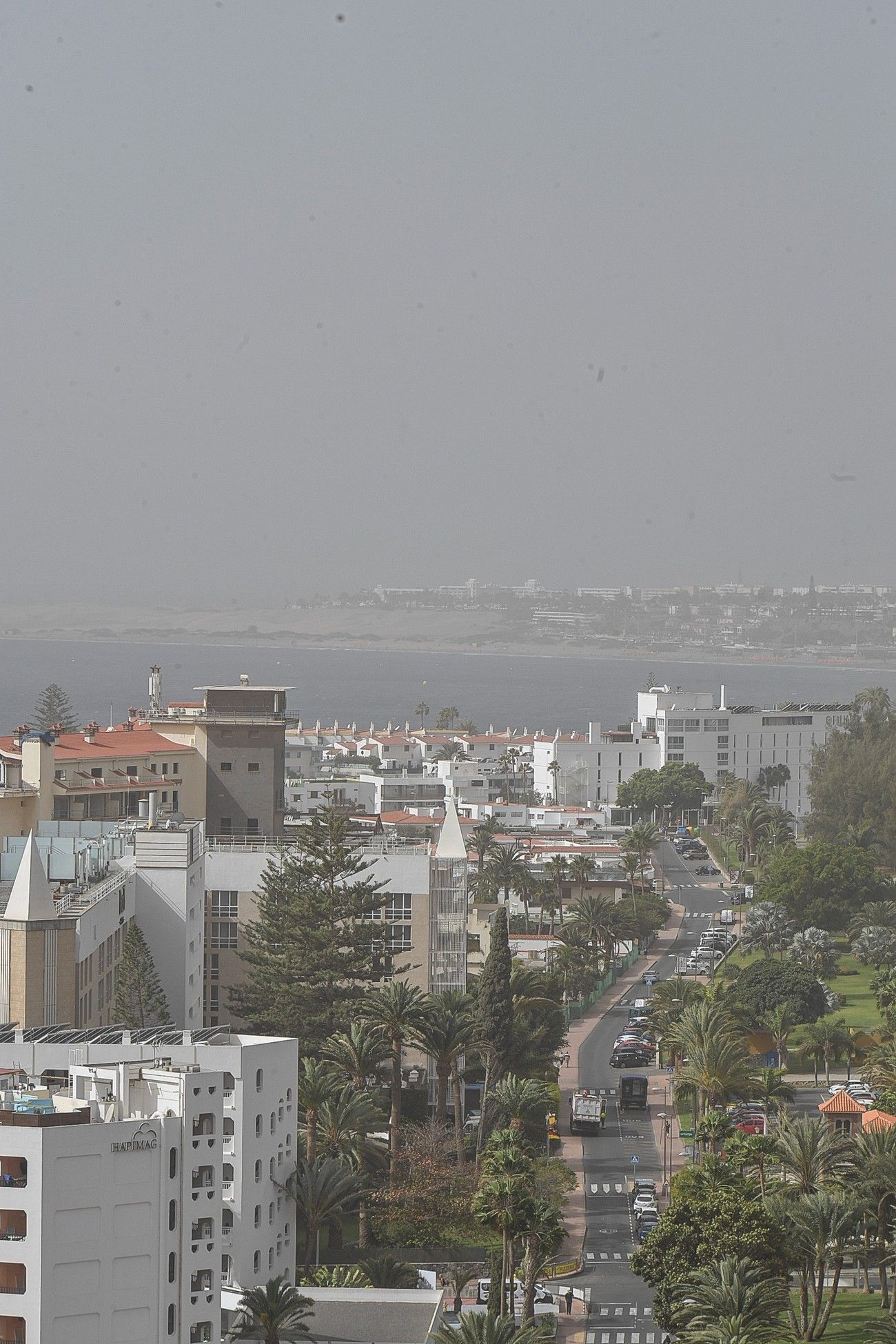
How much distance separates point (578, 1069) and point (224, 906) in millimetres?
10704

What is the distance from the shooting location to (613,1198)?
1570 inches

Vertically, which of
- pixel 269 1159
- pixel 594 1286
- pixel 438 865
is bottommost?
pixel 594 1286

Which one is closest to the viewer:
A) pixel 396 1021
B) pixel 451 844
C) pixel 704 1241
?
pixel 704 1241

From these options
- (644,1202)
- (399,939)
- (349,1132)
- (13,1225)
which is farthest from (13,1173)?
(399,939)

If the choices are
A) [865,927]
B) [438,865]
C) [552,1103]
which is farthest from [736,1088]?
[865,927]

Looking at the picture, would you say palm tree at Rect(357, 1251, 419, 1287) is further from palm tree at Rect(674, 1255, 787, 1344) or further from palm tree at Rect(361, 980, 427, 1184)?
palm tree at Rect(674, 1255, 787, 1344)

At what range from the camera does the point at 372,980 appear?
146 feet

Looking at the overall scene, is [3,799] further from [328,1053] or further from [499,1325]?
[499,1325]

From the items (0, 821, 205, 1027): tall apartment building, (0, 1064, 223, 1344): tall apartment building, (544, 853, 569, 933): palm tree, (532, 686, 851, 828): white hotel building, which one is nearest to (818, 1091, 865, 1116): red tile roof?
(0, 821, 205, 1027): tall apartment building

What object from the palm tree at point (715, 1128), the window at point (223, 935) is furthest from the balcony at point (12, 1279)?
the window at point (223, 935)

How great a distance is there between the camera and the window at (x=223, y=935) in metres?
47.1

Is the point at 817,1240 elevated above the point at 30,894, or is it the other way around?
the point at 30,894

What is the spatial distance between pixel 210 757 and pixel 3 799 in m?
13.4

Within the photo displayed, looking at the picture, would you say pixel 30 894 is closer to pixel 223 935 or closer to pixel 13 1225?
pixel 13 1225
